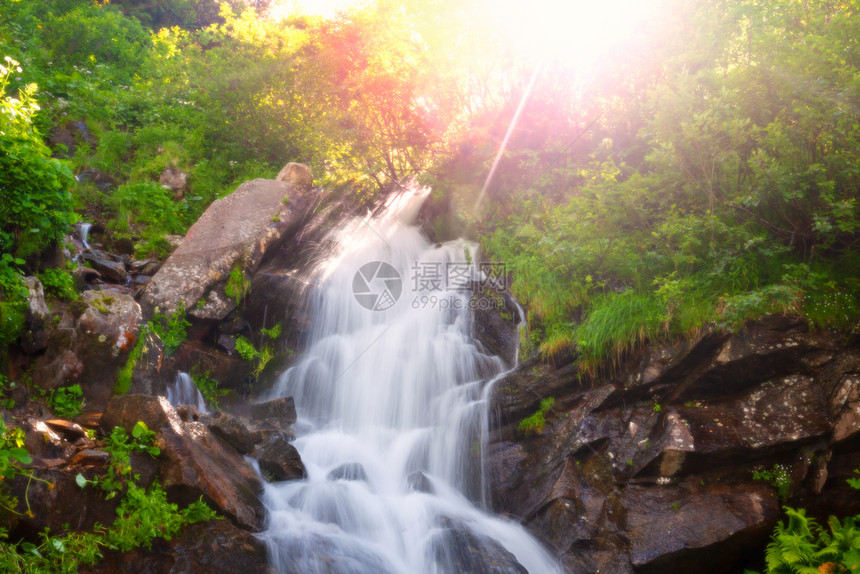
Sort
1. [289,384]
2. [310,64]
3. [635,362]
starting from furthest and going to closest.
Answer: [310,64], [289,384], [635,362]

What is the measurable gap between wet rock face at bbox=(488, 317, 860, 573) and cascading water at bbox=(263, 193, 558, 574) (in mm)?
674

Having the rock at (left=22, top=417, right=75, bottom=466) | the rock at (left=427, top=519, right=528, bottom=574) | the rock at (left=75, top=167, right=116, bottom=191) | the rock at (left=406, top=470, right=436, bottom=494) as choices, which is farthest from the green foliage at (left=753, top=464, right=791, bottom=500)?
the rock at (left=75, top=167, right=116, bottom=191)

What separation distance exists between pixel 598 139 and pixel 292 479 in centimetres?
868

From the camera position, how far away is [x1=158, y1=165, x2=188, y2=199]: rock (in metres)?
12.1

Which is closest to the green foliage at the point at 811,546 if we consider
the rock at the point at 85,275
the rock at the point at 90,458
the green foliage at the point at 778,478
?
the green foliage at the point at 778,478

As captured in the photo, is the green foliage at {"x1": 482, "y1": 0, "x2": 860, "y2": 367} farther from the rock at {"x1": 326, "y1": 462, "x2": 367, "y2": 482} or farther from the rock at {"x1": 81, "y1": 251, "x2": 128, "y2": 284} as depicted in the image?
the rock at {"x1": 81, "y1": 251, "x2": 128, "y2": 284}

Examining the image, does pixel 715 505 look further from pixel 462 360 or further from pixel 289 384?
pixel 289 384

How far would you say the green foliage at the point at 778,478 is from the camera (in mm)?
4949

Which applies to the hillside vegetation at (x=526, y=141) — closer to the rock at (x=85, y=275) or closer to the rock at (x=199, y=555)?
the rock at (x=85, y=275)

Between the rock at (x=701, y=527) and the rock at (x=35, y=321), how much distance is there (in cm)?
665

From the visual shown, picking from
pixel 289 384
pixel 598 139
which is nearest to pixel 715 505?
pixel 289 384

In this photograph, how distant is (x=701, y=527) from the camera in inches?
195

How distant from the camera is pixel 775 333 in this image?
533 centimetres

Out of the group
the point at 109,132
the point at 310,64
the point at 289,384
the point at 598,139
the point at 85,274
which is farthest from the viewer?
the point at 109,132
